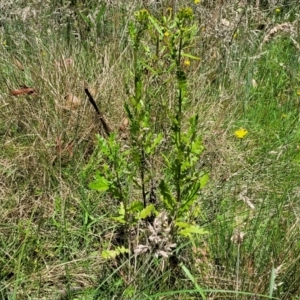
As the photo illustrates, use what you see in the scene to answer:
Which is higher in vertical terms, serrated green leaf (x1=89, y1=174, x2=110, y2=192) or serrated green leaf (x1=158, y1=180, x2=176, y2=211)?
serrated green leaf (x1=89, y1=174, x2=110, y2=192)

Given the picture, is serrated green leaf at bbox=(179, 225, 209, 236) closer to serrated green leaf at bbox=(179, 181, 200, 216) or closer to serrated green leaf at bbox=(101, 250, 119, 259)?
serrated green leaf at bbox=(179, 181, 200, 216)

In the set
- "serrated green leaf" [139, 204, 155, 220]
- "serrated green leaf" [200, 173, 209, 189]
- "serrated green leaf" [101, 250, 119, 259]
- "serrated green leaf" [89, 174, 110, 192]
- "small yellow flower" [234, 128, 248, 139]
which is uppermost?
"serrated green leaf" [89, 174, 110, 192]

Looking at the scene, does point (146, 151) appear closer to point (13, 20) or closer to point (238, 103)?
point (238, 103)

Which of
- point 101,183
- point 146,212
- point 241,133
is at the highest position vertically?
point 101,183

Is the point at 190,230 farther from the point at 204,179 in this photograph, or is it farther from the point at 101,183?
the point at 101,183

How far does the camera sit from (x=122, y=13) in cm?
285

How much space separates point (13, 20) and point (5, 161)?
104cm

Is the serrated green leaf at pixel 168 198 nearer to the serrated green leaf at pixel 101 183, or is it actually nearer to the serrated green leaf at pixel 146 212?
the serrated green leaf at pixel 146 212

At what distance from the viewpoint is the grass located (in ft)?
4.88

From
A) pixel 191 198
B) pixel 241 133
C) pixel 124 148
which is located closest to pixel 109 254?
pixel 191 198

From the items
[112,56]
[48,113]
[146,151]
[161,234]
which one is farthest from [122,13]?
[161,234]

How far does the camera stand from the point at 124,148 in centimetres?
207

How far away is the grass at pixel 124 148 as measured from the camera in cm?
149

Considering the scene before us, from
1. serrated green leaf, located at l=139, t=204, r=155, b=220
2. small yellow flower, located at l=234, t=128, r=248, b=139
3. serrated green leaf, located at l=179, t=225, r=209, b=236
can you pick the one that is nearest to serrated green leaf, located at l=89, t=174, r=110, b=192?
serrated green leaf, located at l=139, t=204, r=155, b=220
